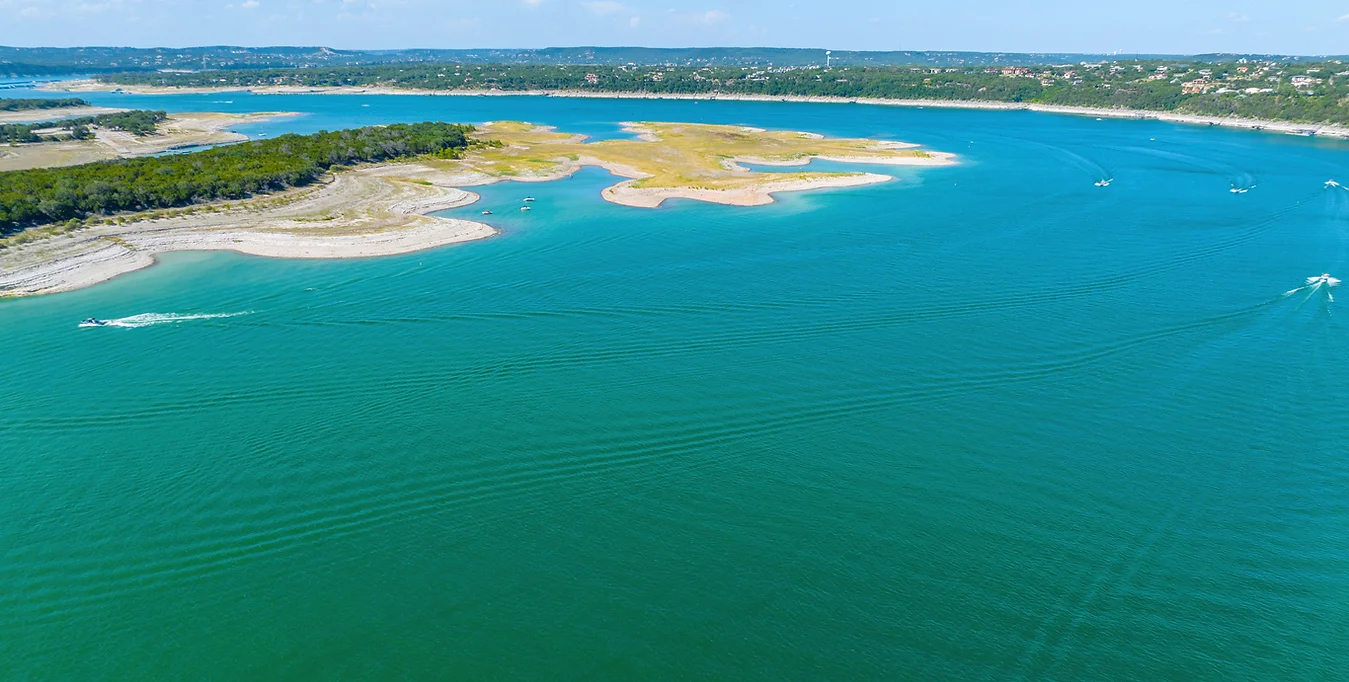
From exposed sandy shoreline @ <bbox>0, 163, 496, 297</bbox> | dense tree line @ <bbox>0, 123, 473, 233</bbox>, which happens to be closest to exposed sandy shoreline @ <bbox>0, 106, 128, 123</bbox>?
dense tree line @ <bbox>0, 123, 473, 233</bbox>

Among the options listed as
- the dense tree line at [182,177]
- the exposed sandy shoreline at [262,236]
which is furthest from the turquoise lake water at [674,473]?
the dense tree line at [182,177]

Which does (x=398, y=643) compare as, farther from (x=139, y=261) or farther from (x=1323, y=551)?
(x=139, y=261)

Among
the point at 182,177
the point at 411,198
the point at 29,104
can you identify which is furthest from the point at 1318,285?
the point at 29,104

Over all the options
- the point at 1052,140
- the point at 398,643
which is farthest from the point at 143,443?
the point at 1052,140

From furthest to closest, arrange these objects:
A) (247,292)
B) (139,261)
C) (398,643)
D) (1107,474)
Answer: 1. (139,261)
2. (247,292)
3. (1107,474)
4. (398,643)

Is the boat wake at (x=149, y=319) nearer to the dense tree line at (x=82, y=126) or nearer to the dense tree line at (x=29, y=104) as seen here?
the dense tree line at (x=82, y=126)

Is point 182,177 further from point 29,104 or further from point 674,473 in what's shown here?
point 29,104
